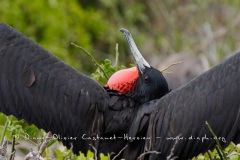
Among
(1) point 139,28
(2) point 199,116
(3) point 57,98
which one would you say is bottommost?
(2) point 199,116

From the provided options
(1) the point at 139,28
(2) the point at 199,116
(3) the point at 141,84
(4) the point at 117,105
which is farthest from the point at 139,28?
(2) the point at 199,116

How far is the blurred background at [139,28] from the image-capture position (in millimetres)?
9812

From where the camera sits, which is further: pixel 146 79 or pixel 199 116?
pixel 146 79

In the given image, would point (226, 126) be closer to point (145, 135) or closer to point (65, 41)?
point (145, 135)

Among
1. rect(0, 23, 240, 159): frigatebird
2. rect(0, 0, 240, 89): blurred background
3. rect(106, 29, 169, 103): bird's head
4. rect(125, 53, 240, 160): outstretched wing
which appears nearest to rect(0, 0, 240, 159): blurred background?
rect(0, 0, 240, 89): blurred background

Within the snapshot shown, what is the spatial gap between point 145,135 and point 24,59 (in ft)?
2.73

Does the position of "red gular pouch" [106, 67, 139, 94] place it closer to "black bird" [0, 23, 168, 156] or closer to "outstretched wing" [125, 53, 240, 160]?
"black bird" [0, 23, 168, 156]

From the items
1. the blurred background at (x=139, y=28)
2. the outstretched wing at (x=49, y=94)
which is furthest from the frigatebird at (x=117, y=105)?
the blurred background at (x=139, y=28)

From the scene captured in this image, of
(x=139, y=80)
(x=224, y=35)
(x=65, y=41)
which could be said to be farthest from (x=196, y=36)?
(x=139, y=80)

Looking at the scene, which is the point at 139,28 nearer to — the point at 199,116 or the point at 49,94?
the point at 49,94

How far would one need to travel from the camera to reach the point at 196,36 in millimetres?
11234

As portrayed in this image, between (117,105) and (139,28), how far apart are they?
26.5 feet

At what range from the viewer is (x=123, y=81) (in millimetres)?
4719

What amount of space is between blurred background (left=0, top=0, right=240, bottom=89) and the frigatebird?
14.1 feet
